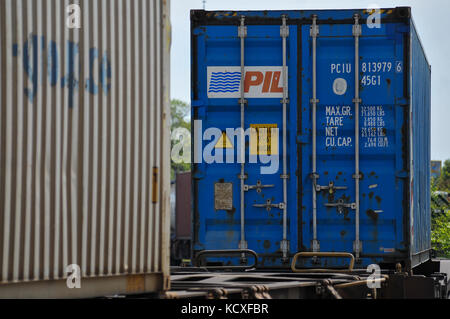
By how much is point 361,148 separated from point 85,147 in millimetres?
5471

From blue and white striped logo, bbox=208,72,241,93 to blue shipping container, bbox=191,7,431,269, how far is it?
12mm

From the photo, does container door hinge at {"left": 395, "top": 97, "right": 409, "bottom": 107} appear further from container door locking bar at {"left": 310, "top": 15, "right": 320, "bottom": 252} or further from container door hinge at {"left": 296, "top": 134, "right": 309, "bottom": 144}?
container door hinge at {"left": 296, "top": 134, "right": 309, "bottom": 144}

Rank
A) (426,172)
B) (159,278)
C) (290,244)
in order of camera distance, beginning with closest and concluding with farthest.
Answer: (159,278)
(290,244)
(426,172)

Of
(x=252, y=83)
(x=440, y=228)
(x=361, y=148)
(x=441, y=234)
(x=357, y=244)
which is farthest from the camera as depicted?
(x=440, y=228)

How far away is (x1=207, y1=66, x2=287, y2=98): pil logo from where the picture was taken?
1059 centimetres

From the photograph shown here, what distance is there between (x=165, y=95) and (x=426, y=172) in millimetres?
8262

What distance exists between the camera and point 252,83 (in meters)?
10.6

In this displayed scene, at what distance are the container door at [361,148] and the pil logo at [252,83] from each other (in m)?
0.33

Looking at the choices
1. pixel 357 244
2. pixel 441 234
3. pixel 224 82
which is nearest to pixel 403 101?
pixel 357 244

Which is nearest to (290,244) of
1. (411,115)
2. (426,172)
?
(411,115)

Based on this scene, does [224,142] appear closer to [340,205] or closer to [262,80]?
[262,80]

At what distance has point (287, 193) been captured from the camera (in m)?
10.5
